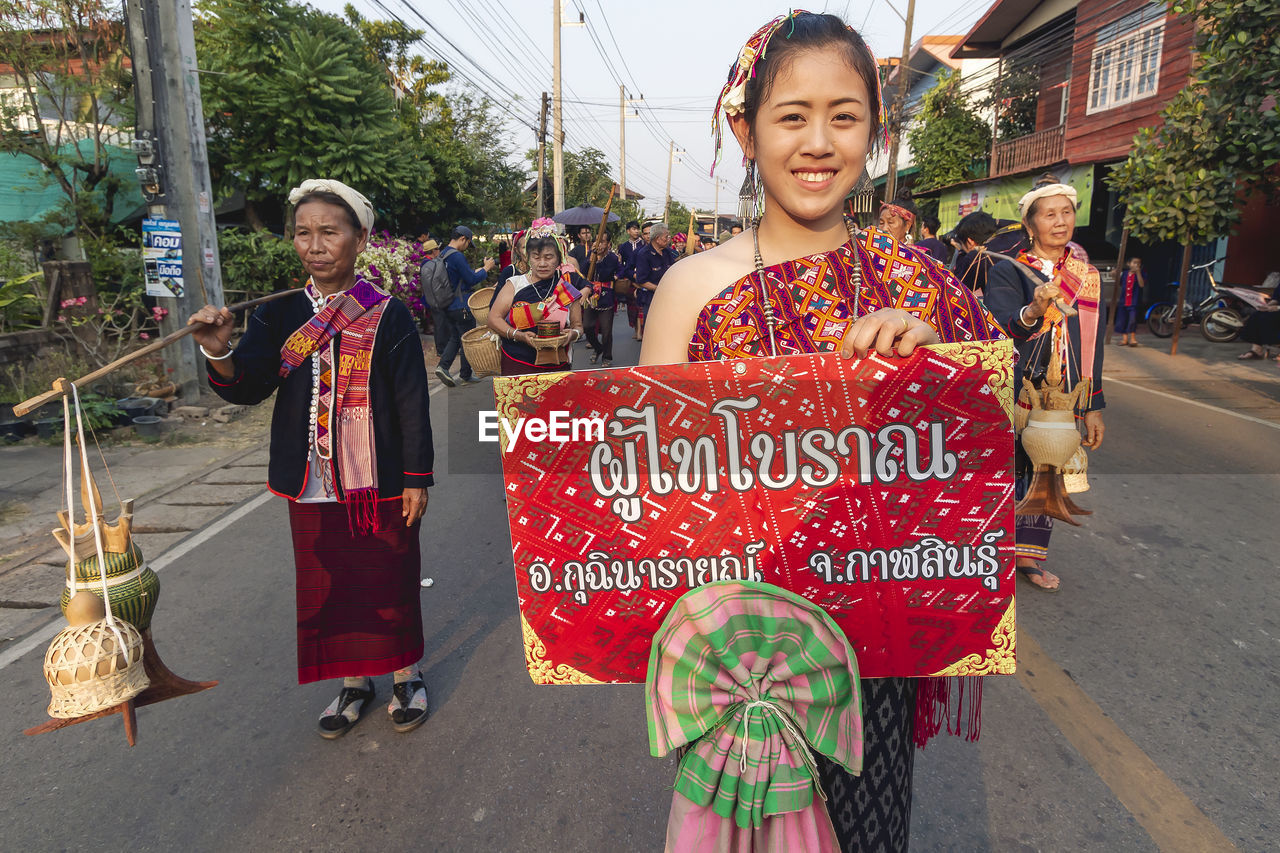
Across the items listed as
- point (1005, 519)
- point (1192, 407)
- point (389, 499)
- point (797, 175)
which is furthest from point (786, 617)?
point (1192, 407)

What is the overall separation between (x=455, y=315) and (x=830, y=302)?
10.0 metres

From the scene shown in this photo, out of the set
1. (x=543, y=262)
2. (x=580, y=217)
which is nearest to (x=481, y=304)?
(x=543, y=262)

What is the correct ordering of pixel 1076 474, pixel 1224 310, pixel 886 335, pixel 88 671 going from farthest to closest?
1. pixel 1224 310
2. pixel 1076 474
3. pixel 88 671
4. pixel 886 335

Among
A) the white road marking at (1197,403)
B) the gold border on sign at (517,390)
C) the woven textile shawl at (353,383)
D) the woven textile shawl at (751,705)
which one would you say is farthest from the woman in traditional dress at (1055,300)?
the white road marking at (1197,403)

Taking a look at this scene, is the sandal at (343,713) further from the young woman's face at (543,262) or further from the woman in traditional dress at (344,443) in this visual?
the young woman's face at (543,262)

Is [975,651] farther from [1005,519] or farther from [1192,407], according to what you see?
[1192,407]

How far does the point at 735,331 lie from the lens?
1.41m

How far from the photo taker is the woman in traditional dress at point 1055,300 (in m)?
3.63

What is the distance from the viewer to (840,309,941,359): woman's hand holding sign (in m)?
1.19

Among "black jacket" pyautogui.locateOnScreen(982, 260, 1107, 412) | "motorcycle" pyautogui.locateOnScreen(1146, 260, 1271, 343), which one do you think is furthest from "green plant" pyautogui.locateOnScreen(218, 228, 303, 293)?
"motorcycle" pyautogui.locateOnScreen(1146, 260, 1271, 343)

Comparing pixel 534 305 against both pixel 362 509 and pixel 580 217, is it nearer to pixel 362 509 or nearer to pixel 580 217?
pixel 362 509

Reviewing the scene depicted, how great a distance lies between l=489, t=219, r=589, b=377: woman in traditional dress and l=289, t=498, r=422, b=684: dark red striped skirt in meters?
2.44

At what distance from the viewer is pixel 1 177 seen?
1190cm

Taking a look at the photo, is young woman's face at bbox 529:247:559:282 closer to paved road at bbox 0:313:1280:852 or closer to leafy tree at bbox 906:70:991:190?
paved road at bbox 0:313:1280:852
